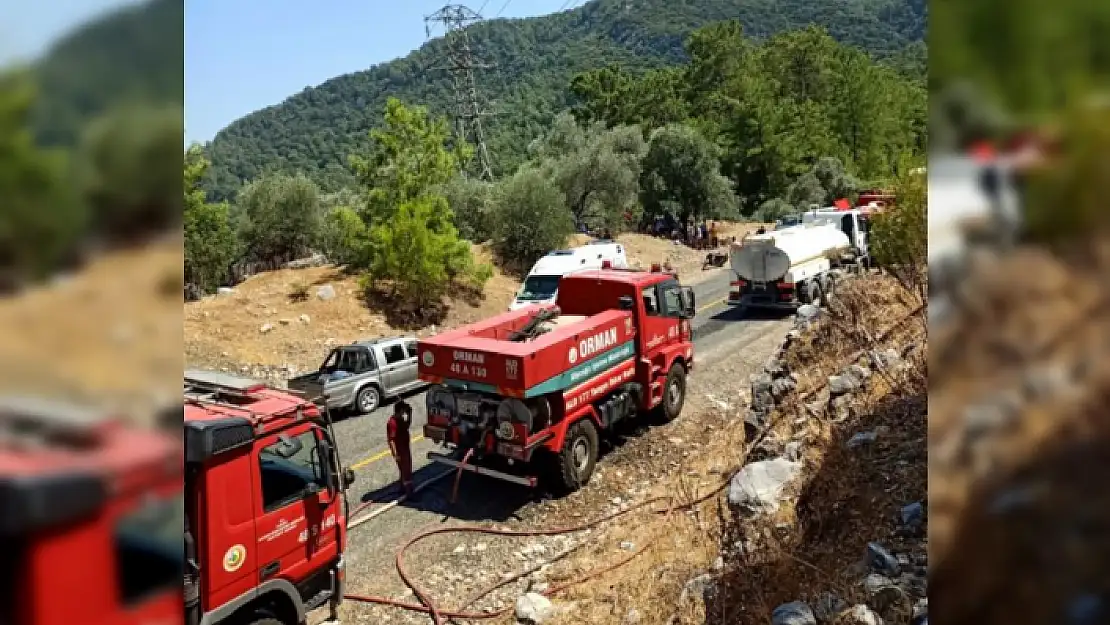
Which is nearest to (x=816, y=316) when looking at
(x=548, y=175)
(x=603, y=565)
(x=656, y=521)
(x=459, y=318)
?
(x=656, y=521)

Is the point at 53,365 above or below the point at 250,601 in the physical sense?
above

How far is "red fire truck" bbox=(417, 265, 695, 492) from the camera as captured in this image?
30.0 ft

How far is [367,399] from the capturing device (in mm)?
13781

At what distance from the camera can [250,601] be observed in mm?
5559

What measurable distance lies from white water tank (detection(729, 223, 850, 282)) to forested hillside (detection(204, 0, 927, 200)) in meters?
27.1

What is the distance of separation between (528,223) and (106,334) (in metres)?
27.0

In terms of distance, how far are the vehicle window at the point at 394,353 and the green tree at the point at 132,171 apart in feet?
42.8

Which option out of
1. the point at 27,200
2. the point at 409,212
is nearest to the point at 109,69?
the point at 27,200

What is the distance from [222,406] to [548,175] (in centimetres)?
3106

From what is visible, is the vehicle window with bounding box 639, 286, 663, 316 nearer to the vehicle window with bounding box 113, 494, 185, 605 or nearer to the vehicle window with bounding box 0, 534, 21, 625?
the vehicle window with bounding box 113, 494, 185, 605

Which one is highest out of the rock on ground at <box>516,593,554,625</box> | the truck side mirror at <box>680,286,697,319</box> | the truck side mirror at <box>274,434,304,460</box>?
the truck side mirror at <box>680,286,697,319</box>

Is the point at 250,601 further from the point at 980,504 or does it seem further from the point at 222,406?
the point at 980,504

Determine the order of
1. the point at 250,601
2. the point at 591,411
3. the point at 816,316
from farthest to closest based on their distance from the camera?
the point at 816,316, the point at 591,411, the point at 250,601

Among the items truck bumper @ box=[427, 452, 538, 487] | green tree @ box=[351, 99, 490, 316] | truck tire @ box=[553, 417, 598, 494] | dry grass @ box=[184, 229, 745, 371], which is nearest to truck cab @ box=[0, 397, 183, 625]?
truck bumper @ box=[427, 452, 538, 487]
